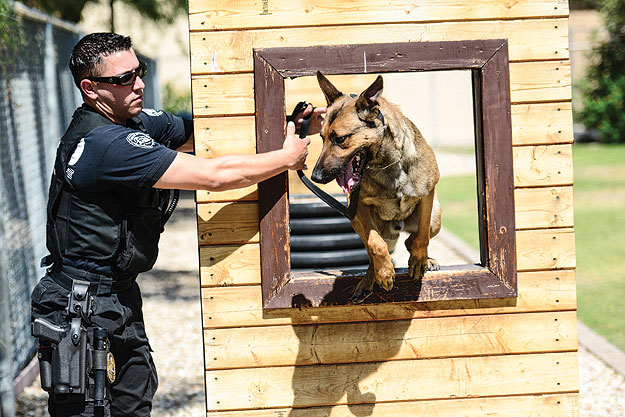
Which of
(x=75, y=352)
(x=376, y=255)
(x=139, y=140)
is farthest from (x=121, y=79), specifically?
(x=376, y=255)

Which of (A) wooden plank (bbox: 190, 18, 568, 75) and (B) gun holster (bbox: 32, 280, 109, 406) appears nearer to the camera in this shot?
(B) gun holster (bbox: 32, 280, 109, 406)

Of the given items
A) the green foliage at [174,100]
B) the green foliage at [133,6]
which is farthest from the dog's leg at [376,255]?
the green foliage at [174,100]

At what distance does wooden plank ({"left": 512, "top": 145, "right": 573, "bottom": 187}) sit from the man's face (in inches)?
69.0

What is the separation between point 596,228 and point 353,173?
8.19m

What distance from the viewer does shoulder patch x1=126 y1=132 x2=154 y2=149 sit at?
3229 millimetres

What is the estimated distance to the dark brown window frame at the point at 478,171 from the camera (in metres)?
3.50

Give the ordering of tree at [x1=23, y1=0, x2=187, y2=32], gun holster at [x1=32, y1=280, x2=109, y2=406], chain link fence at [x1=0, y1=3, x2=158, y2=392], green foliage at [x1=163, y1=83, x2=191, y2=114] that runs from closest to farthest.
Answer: gun holster at [x1=32, y1=280, x2=109, y2=406] → chain link fence at [x1=0, y1=3, x2=158, y2=392] → tree at [x1=23, y1=0, x2=187, y2=32] → green foliage at [x1=163, y1=83, x2=191, y2=114]

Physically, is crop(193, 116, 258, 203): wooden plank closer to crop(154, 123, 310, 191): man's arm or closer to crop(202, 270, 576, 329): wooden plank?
crop(154, 123, 310, 191): man's arm

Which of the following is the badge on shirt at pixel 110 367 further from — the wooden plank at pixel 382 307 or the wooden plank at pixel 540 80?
the wooden plank at pixel 540 80

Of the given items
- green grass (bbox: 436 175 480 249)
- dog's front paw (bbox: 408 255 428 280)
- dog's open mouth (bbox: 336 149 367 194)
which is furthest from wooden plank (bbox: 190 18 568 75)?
green grass (bbox: 436 175 480 249)

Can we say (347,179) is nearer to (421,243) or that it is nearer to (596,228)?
(421,243)

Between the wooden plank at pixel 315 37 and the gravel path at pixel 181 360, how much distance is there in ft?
8.78

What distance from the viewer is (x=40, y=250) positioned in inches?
277

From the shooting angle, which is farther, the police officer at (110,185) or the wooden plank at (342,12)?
the wooden plank at (342,12)
